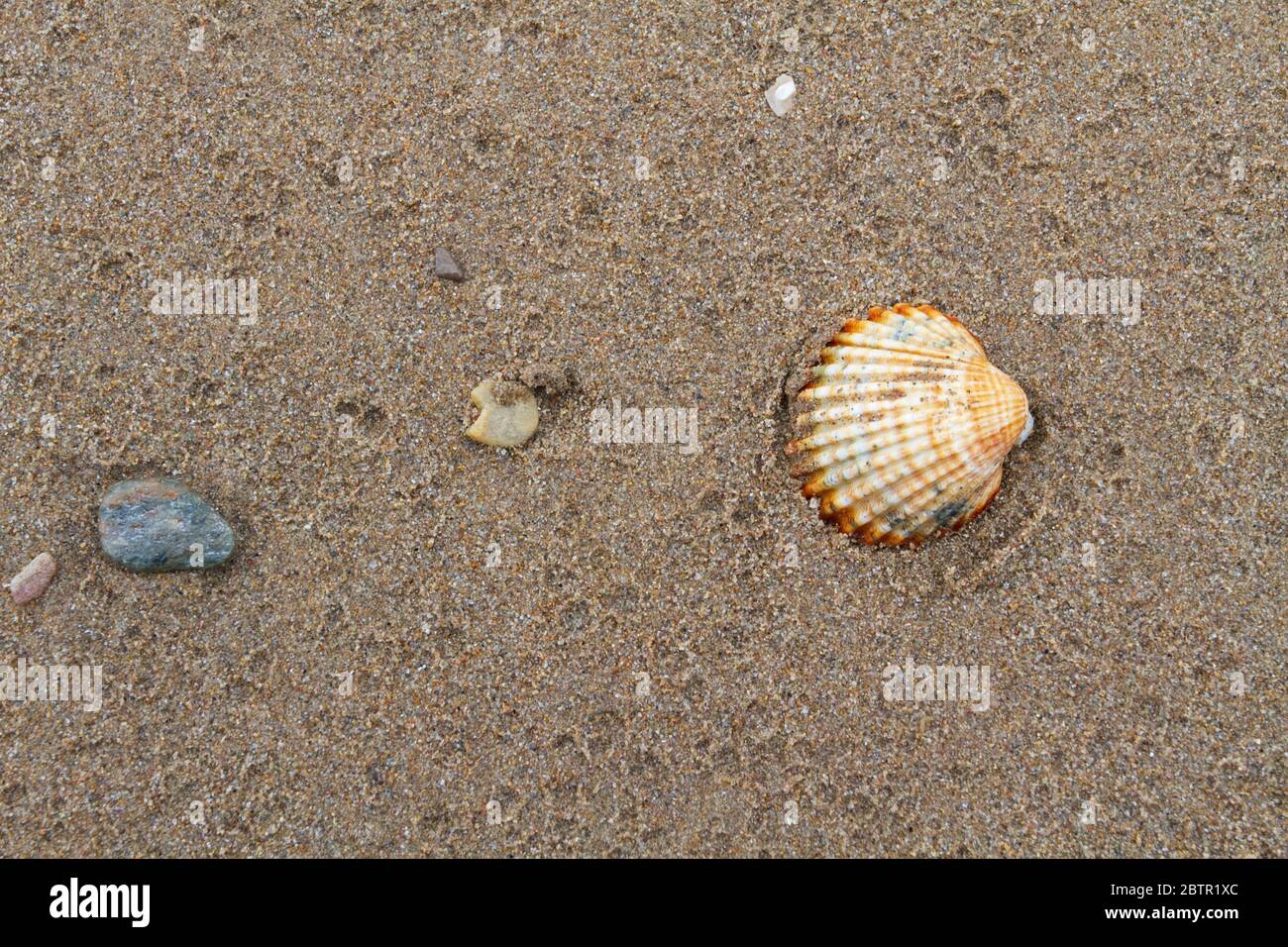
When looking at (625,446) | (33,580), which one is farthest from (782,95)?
(33,580)

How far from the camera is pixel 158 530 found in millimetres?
2727

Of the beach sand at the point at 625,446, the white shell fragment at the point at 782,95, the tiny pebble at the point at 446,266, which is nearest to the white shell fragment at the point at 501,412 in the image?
the beach sand at the point at 625,446

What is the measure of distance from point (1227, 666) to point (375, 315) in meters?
3.02

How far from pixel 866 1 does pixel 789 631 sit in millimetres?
2173

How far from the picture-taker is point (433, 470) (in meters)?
2.83

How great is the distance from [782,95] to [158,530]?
250 centimetres

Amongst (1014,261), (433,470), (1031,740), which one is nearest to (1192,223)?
(1014,261)

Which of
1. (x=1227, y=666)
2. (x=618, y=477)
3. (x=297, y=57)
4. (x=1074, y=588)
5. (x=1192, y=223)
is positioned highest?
(x=297, y=57)

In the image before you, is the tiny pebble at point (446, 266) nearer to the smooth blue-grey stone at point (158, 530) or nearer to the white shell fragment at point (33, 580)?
the smooth blue-grey stone at point (158, 530)

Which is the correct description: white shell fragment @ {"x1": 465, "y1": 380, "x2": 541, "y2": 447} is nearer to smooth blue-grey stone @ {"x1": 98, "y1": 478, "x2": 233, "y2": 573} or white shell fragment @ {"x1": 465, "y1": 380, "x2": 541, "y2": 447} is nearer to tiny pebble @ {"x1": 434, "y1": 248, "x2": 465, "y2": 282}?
tiny pebble @ {"x1": 434, "y1": 248, "x2": 465, "y2": 282}

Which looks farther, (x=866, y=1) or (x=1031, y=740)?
(x=866, y=1)

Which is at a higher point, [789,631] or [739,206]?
[739,206]

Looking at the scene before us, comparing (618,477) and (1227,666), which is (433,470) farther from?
(1227,666)

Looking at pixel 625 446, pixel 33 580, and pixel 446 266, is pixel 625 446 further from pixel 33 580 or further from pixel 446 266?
pixel 33 580
